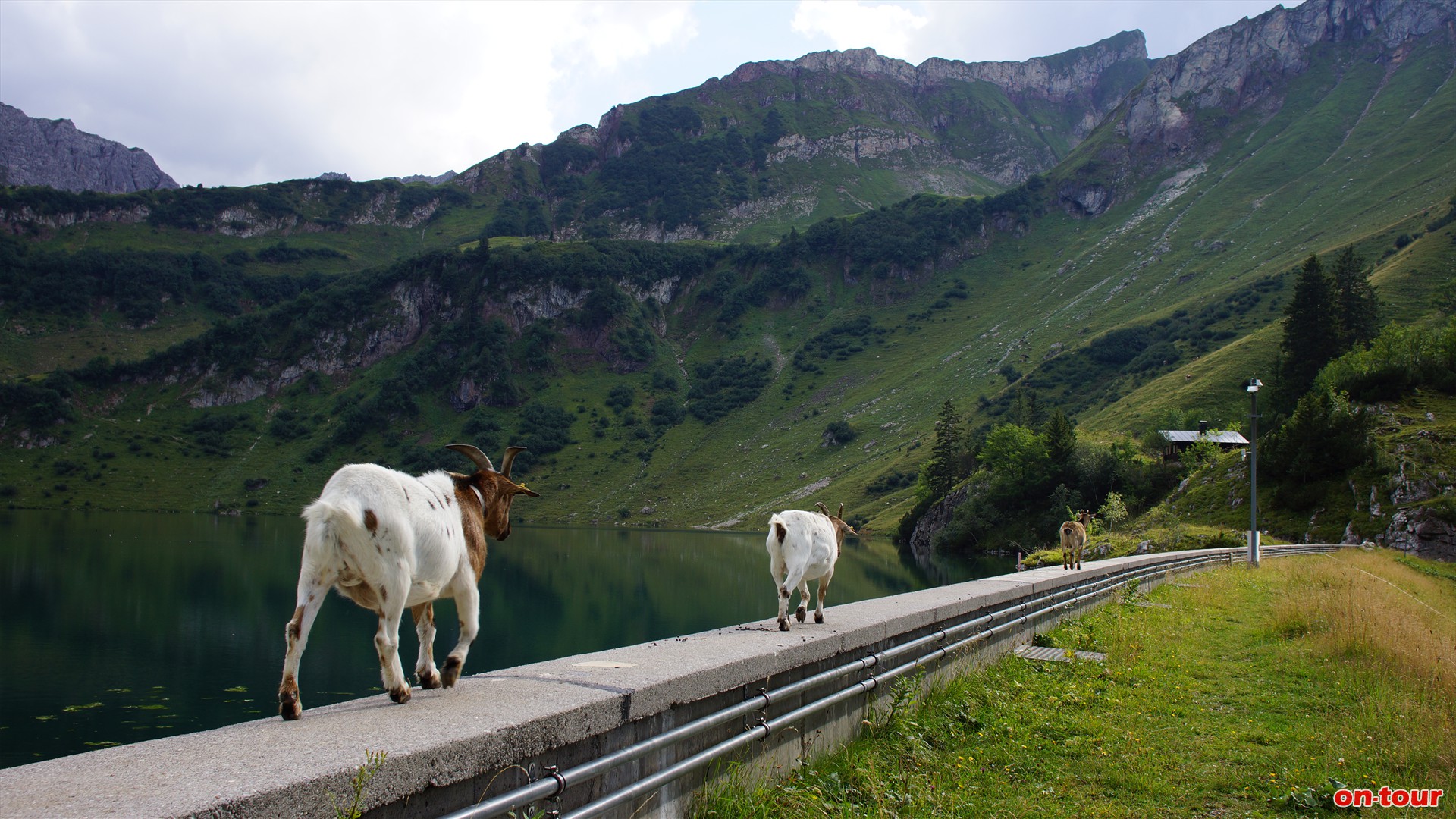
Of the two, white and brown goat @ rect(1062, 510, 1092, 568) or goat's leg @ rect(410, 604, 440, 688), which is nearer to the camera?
goat's leg @ rect(410, 604, 440, 688)

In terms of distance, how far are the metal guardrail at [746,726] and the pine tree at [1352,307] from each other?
287ft

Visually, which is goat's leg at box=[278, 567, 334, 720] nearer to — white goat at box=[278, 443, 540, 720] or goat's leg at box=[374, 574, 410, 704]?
white goat at box=[278, 443, 540, 720]

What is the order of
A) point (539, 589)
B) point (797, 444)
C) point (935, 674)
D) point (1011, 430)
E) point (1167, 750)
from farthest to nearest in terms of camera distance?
point (797, 444)
point (1011, 430)
point (539, 589)
point (935, 674)
point (1167, 750)

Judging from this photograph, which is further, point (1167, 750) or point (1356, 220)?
point (1356, 220)

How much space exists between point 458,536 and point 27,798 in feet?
10.7

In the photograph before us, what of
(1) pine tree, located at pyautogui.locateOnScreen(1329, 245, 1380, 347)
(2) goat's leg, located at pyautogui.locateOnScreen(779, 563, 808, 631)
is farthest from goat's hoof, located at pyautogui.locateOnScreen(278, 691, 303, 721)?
(1) pine tree, located at pyautogui.locateOnScreen(1329, 245, 1380, 347)

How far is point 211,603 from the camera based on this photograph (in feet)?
164

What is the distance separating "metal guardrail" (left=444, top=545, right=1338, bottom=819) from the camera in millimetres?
3801

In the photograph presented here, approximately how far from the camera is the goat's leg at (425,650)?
5.67m

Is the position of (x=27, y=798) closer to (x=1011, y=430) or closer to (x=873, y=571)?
(x=873, y=571)

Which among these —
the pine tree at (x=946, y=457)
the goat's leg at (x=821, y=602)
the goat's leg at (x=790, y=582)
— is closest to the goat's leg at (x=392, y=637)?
the goat's leg at (x=790, y=582)

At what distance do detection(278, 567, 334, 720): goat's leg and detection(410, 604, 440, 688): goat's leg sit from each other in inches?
30.8

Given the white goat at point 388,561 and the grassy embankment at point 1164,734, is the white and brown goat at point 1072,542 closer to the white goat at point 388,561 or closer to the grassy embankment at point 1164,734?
the grassy embankment at point 1164,734

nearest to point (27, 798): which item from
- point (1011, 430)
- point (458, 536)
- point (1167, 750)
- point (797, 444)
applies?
point (458, 536)
